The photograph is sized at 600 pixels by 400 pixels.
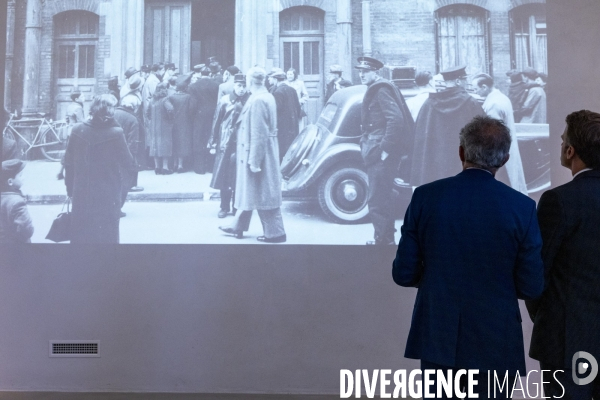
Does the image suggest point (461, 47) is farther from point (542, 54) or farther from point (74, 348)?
point (74, 348)

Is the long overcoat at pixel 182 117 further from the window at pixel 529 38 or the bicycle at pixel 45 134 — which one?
the window at pixel 529 38

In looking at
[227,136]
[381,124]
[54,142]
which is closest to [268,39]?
[227,136]

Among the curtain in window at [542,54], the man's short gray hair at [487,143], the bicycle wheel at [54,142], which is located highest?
the curtain in window at [542,54]

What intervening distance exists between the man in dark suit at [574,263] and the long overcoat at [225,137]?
2.37 m

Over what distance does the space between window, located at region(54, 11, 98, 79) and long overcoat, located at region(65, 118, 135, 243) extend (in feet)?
1.26

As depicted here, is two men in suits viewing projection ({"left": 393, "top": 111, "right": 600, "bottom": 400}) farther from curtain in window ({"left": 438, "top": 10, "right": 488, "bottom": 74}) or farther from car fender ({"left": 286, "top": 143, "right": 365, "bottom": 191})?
curtain in window ({"left": 438, "top": 10, "right": 488, "bottom": 74})

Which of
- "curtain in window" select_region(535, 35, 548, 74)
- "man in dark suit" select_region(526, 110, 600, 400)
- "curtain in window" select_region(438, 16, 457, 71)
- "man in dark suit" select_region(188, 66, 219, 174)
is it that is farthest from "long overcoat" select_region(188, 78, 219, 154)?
"man in dark suit" select_region(526, 110, 600, 400)

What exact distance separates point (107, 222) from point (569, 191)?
2.97 meters

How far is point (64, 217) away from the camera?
360 cm

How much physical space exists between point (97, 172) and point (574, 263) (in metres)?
3.09

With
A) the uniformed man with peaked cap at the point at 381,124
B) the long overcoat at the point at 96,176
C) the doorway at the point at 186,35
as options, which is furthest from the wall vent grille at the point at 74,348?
the uniformed man with peaked cap at the point at 381,124

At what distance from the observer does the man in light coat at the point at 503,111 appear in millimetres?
3615

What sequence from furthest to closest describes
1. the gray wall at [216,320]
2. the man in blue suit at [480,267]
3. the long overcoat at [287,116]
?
the long overcoat at [287,116] → the gray wall at [216,320] → the man in blue suit at [480,267]

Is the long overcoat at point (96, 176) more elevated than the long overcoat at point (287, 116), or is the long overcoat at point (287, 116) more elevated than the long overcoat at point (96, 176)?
the long overcoat at point (287, 116)
